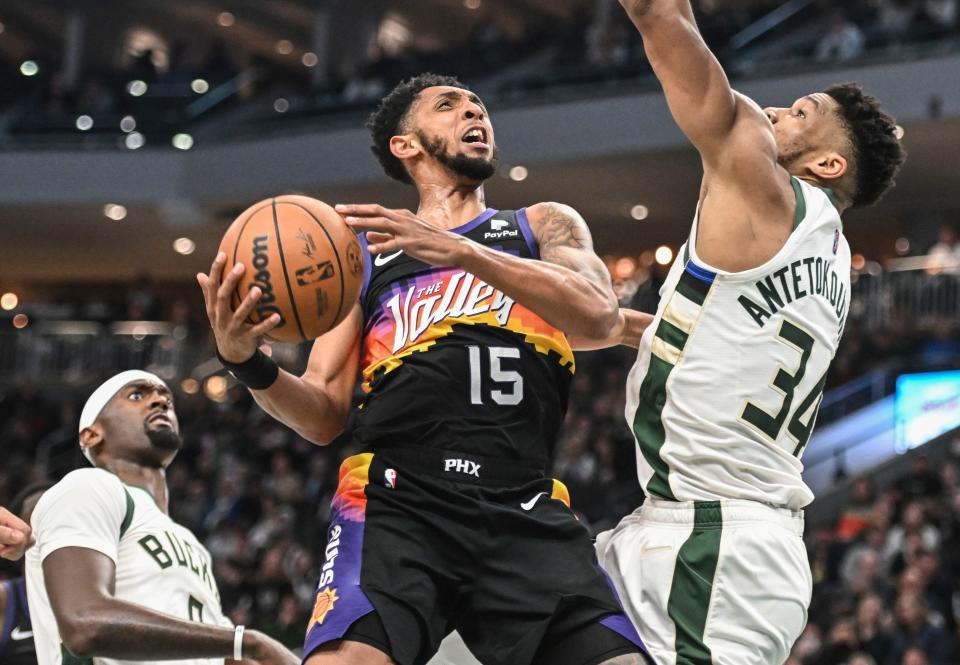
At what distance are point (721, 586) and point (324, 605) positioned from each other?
3.67 feet

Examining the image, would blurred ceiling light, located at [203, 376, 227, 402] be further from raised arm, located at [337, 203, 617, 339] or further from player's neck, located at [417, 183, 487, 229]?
raised arm, located at [337, 203, 617, 339]

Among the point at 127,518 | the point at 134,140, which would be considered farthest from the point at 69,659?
the point at 134,140

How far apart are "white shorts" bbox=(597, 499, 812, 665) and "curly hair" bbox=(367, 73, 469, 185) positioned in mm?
1622

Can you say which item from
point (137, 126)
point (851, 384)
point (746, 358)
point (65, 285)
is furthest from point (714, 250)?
point (65, 285)

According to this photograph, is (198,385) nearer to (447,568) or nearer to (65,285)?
(65,285)

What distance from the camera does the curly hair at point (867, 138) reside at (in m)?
Answer: 4.36

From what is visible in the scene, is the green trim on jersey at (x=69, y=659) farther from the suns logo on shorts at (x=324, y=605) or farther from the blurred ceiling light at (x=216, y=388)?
the blurred ceiling light at (x=216, y=388)

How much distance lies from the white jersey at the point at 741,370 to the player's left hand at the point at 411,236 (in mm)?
727

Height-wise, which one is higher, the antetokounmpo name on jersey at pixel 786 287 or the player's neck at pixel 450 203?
the player's neck at pixel 450 203

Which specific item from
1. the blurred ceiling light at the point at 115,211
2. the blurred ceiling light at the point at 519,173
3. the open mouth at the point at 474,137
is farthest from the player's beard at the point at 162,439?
the blurred ceiling light at the point at 115,211

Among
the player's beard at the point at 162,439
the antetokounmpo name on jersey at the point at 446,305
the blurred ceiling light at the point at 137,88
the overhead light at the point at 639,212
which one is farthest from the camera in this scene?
the blurred ceiling light at the point at 137,88

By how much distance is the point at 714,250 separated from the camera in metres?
4.05

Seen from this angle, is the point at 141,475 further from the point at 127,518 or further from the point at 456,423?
the point at 456,423

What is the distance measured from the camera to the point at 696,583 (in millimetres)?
3947
